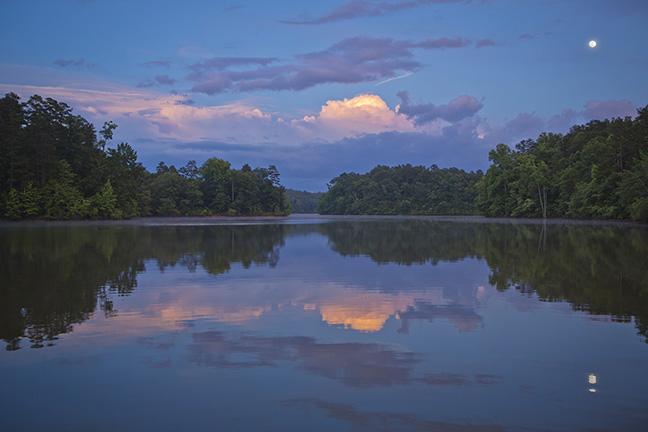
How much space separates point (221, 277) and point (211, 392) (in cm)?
1061

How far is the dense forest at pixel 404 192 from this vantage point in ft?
479

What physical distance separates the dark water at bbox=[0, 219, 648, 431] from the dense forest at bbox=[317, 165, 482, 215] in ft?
416

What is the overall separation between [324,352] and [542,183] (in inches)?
3433

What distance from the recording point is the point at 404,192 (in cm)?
16088

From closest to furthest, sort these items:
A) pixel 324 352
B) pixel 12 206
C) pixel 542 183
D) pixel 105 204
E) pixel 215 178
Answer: pixel 324 352
pixel 12 206
pixel 105 204
pixel 542 183
pixel 215 178

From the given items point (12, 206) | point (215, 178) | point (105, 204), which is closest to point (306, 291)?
point (12, 206)

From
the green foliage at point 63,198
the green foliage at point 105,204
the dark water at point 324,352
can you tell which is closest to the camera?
the dark water at point 324,352

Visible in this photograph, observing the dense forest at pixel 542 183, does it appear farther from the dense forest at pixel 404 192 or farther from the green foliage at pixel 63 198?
the green foliage at pixel 63 198

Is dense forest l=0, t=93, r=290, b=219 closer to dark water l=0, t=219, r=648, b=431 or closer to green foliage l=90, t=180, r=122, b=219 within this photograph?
green foliage l=90, t=180, r=122, b=219

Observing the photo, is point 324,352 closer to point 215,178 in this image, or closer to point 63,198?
point 63,198

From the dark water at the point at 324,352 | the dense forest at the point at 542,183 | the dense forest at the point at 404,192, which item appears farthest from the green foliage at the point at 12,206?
the dense forest at the point at 404,192

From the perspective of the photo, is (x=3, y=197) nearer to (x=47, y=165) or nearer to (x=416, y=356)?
(x=47, y=165)

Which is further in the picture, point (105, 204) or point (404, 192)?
point (404, 192)

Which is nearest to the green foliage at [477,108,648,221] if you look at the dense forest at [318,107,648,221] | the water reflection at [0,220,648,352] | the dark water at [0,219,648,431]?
the dense forest at [318,107,648,221]
